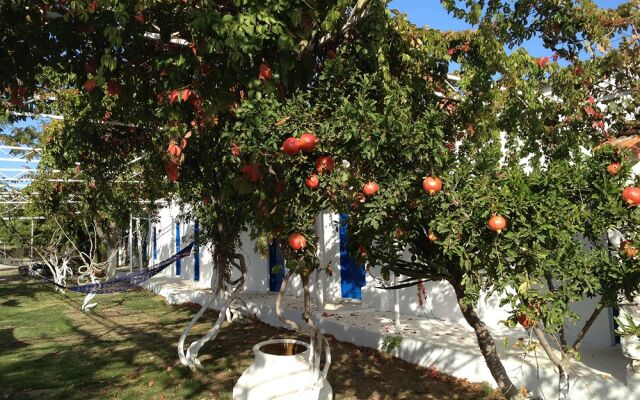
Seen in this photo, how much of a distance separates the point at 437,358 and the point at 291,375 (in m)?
2.00

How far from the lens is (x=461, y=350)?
514cm

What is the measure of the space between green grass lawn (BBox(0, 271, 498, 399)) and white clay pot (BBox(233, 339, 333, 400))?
72 centimetres

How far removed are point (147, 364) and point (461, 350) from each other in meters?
3.71

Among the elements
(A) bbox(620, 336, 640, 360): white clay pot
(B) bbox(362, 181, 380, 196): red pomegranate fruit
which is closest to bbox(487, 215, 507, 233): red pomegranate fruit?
(B) bbox(362, 181, 380, 196): red pomegranate fruit

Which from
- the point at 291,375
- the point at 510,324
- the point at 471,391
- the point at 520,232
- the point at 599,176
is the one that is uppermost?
the point at 599,176

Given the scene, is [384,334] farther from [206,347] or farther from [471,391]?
[206,347]

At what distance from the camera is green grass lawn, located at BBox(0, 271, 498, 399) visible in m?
4.82

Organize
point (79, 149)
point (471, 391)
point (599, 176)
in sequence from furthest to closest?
point (79, 149), point (471, 391), point (599, 176)

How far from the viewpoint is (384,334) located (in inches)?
239

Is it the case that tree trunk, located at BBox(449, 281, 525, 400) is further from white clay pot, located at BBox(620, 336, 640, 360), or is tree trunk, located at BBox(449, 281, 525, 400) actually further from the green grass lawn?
the green grass lawn

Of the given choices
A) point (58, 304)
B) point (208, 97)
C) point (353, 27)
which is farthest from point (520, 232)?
point (58, 304)

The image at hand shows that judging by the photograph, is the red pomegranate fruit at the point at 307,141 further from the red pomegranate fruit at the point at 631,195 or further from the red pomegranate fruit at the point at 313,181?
the red pomegranate fruit at the point at 631,195

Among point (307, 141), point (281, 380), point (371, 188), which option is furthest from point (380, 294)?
point (307, 141)

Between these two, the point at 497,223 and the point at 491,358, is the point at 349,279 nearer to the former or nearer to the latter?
the point at 491,358
